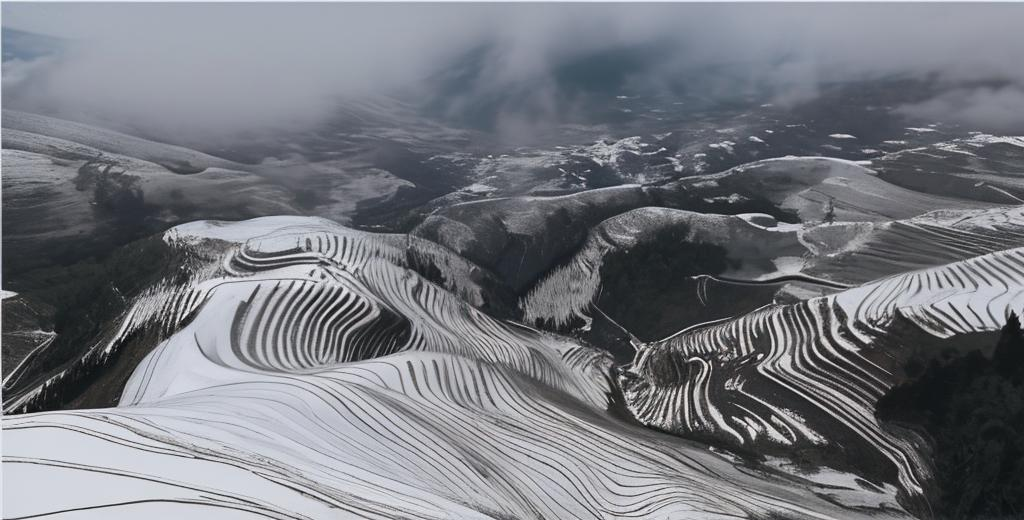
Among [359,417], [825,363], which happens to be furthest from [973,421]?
[359,417]

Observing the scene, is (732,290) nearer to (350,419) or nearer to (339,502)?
(350,419)

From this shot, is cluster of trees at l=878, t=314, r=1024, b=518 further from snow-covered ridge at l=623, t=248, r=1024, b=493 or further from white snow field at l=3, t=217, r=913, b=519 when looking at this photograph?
white snow field at l=3, t=217, r=913, b=519

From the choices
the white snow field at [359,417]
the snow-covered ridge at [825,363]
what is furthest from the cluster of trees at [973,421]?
the white snow field at [359,417]

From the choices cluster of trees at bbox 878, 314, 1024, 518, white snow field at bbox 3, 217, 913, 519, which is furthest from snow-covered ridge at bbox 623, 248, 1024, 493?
cluster of trees at bbox 878, 314, 1024, 518

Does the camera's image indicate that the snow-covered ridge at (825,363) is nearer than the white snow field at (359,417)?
No

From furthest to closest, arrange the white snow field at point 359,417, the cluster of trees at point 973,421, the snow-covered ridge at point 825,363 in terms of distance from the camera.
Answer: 1. the snow-covered ridge at point 825,363
2. the cluster of trees at point 973,421
3. the white snow field at point 359,417

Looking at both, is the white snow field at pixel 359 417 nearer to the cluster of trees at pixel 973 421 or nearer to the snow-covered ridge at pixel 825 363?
the snow-covered ridge at pixel 825 363

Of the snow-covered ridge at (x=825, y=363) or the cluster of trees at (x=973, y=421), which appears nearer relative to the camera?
the cluster of trees at (x=973, y=421)

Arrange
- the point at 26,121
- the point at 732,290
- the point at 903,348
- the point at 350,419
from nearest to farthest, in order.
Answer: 1. the point at 350,419
2. the point at 903,348
3. the point at 732,290
4. the point at 26,121

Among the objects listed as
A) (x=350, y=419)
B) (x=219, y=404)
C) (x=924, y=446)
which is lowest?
(x=924, y=446)

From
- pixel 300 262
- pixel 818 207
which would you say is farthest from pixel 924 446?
pixel 818 207

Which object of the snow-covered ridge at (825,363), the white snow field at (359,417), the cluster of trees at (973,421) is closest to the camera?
the white snow field at (359,417)
